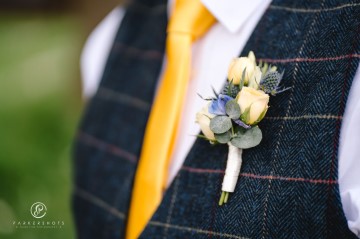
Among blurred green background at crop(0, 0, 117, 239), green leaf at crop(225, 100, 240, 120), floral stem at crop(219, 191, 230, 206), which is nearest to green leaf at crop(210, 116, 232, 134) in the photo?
green leaf at crop(225, 100, 240, 120)

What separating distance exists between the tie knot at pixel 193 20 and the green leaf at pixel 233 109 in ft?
1.09

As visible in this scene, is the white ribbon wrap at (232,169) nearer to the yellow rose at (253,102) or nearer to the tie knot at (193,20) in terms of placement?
the yellow rose at (253,102)

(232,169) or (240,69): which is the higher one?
(240,69)

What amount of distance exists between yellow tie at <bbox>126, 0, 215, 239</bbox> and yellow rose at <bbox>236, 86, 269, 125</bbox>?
0.28m

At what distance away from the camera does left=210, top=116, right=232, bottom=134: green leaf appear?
97 centimetres

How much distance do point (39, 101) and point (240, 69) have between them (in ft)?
7.66

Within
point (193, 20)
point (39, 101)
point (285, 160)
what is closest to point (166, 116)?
point (193, 20)

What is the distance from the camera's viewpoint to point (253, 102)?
3.12ft

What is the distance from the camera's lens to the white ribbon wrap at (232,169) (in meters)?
1.01

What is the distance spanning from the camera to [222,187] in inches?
40.3

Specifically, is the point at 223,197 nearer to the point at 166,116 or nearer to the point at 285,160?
the point at 285,160

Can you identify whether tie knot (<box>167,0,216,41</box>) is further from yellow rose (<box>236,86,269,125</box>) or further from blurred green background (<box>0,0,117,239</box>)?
blurred green background (<box>0,0,117,239</box>)

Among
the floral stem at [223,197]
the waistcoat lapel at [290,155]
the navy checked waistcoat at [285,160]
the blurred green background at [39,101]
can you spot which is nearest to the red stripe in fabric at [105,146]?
the navy checked waistcoat at [285,160]

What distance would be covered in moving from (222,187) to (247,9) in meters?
0.40
